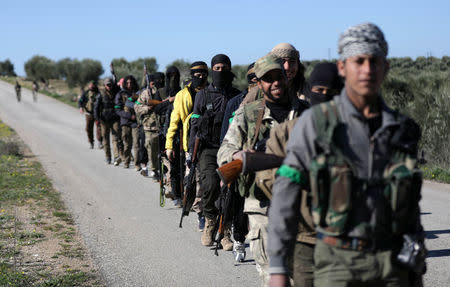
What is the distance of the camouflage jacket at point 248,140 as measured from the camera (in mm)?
4223

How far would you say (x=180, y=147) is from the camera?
8.79 m

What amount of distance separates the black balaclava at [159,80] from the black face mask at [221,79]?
4734 mm

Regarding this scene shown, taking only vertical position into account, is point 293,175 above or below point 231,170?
above

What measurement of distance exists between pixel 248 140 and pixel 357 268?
1883mm

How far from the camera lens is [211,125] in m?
7.08

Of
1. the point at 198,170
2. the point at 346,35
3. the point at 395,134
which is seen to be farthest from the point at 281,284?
the point at 198,170

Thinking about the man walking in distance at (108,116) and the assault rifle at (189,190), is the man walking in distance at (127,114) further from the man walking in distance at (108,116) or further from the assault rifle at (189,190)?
the assault rifle at (189,190)

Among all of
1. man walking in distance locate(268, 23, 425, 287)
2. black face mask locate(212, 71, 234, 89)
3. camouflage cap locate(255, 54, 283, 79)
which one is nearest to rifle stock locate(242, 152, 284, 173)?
camouflage cap locate(255, 54, 283, 79)

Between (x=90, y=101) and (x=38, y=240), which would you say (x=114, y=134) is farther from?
(x=38, y=240)

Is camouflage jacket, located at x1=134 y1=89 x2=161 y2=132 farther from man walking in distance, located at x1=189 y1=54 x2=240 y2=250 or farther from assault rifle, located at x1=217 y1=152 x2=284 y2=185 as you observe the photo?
assault rifle, located at x1=217 y1=152 x2=284 y2=185

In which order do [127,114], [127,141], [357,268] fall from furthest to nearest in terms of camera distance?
[127,141] < [127,114] < [357,268]

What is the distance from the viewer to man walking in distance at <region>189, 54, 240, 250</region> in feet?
23.2

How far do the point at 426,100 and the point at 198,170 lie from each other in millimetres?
10180

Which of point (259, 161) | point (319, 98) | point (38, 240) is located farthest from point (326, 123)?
point (38, 240)
